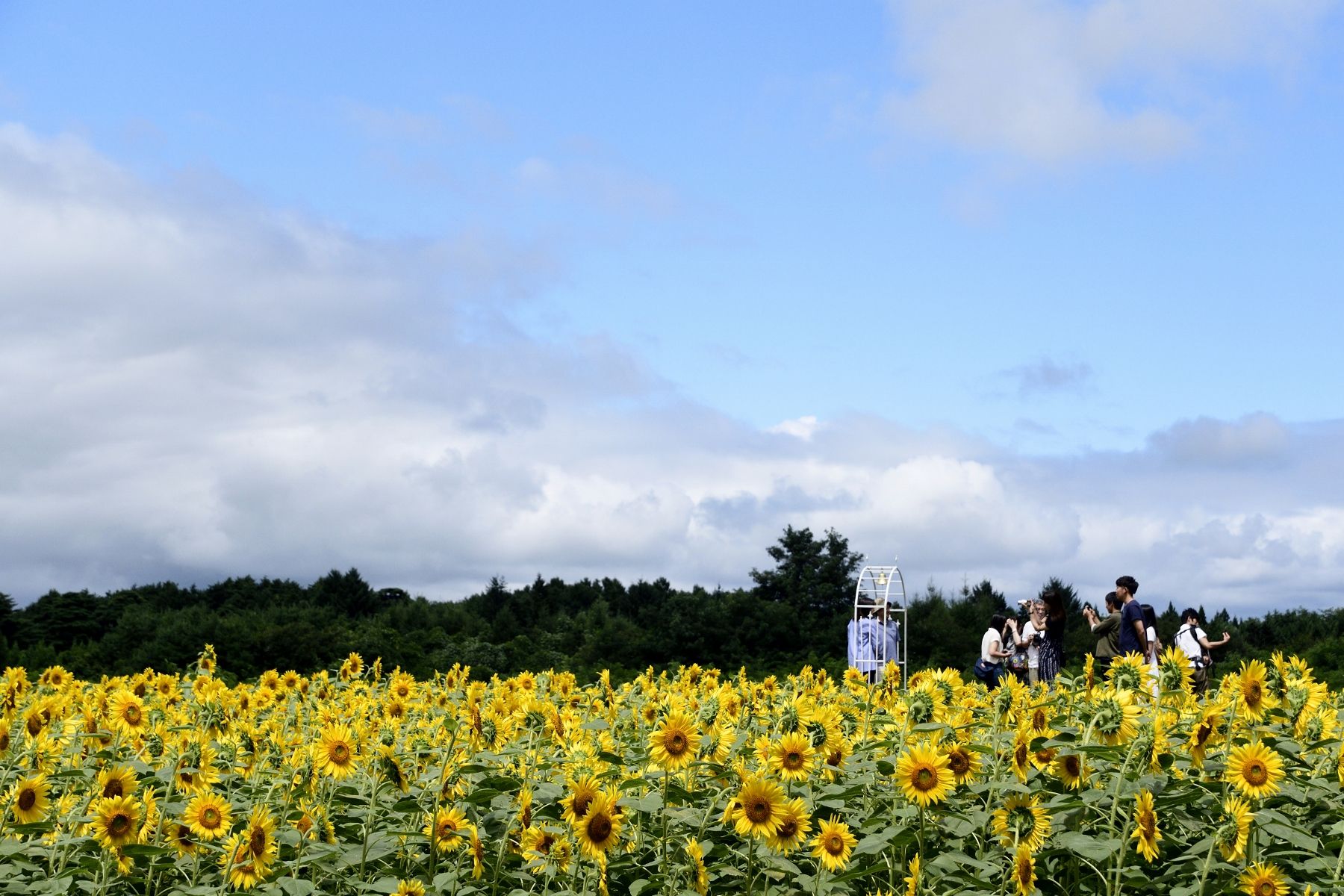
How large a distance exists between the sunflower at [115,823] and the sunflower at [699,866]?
205 cm

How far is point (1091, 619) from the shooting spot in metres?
13.5

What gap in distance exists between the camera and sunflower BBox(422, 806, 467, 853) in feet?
15.2

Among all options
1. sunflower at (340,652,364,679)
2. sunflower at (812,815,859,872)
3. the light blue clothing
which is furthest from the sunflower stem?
the light blue clothing

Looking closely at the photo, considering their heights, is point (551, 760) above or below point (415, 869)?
above

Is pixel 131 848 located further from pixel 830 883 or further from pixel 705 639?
pixel 705 639

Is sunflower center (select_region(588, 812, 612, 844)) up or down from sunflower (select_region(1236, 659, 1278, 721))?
down

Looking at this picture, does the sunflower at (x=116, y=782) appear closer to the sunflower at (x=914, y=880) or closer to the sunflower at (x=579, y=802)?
the sunflower at (x=579, y=802)

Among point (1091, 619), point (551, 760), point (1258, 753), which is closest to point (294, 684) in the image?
point (551, 760)

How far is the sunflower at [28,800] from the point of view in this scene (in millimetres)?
4895

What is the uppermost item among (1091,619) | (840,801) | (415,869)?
(1091,619)

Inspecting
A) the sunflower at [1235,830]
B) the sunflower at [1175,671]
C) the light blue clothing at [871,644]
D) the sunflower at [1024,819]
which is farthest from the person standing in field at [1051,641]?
the sunflower at [1024,819]

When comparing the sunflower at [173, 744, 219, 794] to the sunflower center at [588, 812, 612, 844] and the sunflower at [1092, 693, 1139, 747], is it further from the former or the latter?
the sunflower at [1092, 693, 1139, 747]

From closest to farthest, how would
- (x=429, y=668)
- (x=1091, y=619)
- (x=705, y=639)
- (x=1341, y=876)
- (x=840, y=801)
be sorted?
1. (x=1341, y=876)
2. (x=840, y=801)
3. (x=1091, y=619)
4. (x=429, y=668)
5. (x=705, y=639)

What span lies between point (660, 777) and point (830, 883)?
2.73ft
